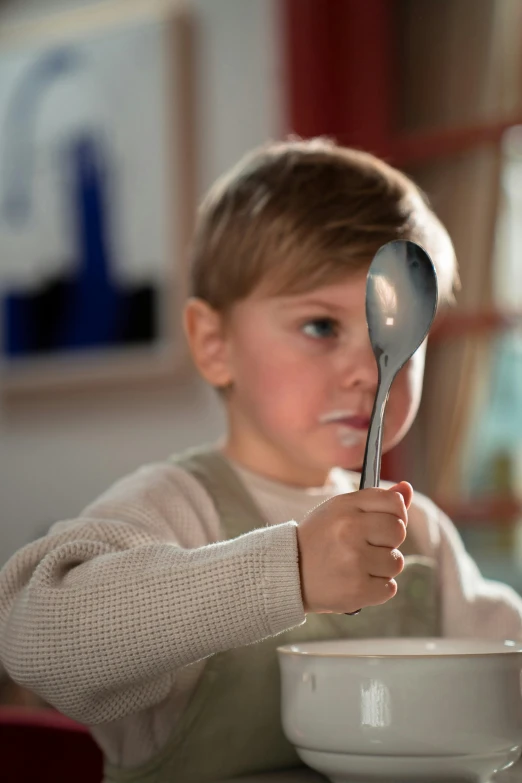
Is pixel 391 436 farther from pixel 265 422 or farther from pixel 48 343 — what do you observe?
pixel 48 343

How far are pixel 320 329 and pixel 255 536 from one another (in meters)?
0.26

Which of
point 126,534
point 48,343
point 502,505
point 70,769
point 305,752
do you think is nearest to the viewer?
point 305,752

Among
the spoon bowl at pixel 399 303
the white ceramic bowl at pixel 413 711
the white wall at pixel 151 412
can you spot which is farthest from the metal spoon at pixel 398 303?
the white wall at pixel 151 412

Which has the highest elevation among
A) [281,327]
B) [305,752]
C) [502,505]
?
[281,327]

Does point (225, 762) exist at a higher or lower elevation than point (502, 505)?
higher

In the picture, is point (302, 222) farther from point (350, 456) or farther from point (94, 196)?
point (94, 196)

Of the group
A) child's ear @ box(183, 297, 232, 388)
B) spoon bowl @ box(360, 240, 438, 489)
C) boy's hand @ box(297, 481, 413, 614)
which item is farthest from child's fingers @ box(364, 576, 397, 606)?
child's ear @ box(183, 297, 232, 388)

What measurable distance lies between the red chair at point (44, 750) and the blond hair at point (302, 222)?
354 mm

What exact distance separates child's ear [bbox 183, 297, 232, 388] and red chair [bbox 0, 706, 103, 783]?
30 cm

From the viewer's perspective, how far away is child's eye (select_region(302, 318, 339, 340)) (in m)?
0.78

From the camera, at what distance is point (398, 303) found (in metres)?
0.61

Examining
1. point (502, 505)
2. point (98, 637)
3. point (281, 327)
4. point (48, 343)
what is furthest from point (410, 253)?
point (48, 343)

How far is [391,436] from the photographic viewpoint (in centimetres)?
81

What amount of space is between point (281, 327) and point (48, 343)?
1.54m
